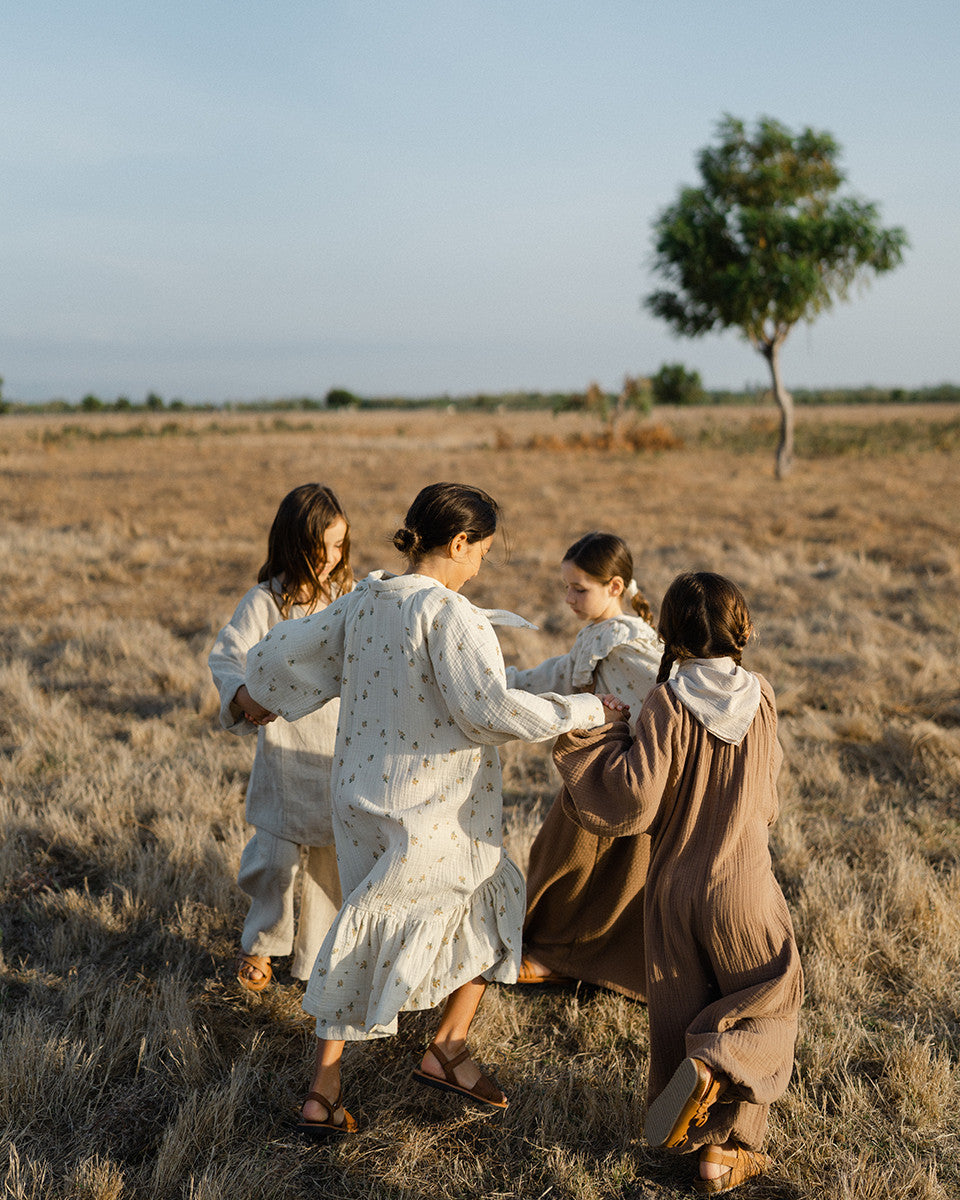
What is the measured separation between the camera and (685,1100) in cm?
196

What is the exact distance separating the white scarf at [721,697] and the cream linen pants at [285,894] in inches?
57.8

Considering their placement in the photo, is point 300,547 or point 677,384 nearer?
point 300,547

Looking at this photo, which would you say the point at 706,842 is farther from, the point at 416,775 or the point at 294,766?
the point at 294,766

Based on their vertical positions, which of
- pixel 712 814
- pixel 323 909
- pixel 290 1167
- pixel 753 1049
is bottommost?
pixel 290 1167

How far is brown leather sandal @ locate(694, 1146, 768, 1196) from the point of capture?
2.22m

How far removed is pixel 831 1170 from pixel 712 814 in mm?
1003

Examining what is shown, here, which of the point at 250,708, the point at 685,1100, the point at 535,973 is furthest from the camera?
the point at 535,973

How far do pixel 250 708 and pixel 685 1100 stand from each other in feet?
4.84

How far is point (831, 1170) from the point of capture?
2299 mm

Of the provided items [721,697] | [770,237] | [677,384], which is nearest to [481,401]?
[677,384]

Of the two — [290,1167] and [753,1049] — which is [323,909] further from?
[753,1049]

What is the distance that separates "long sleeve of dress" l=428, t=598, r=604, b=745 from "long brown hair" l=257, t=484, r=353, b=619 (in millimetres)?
849

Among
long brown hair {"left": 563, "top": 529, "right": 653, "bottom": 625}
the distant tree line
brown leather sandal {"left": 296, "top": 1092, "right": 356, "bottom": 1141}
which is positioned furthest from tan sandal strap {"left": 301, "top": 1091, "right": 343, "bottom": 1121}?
the distant tree line

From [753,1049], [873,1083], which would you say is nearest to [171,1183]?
[753,1049]
